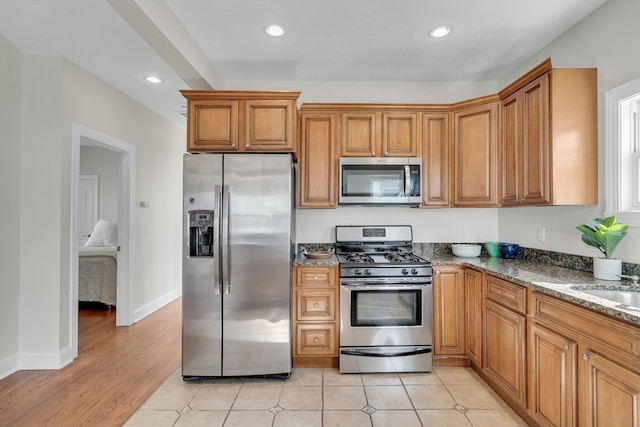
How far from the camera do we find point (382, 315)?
2662 mm

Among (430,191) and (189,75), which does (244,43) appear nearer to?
(189,75)

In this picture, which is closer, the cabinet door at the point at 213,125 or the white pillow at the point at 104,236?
the cabinet door at the point at 213,125

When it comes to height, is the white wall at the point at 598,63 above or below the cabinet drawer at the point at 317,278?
above

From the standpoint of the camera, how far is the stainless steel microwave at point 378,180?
9.70 feet

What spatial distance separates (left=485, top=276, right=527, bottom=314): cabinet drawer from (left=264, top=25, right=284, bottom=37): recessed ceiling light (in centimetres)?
249

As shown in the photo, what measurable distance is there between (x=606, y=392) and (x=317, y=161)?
7.97 ft

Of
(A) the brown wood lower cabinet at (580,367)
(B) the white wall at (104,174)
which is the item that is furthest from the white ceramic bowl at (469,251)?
(B) the white wall at (104,174)

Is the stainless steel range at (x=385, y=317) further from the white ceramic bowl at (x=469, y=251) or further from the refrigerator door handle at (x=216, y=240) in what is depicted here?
the refrigerator door handle at (x=216, y=240)

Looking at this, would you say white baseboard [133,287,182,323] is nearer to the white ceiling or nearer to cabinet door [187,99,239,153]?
cabinet door [187,99,239,153]

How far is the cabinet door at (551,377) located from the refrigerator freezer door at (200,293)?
7.08ft

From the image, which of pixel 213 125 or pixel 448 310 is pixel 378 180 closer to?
pixel 448 310

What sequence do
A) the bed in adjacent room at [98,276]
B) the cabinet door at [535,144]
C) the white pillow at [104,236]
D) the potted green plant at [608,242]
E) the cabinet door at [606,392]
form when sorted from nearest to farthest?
the cabinet door at [606,392] < the potted green plant at [608,242] < the cabinet door at [535,144] < the bed in adjacent room at [98,276] < the white pillow at [104,236]

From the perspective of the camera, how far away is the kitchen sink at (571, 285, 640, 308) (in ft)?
5.63

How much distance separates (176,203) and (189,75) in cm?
275
